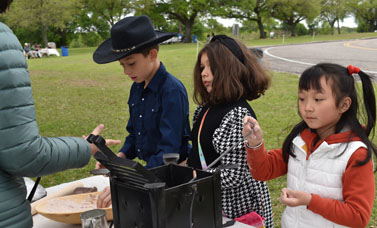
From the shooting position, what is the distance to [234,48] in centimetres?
218

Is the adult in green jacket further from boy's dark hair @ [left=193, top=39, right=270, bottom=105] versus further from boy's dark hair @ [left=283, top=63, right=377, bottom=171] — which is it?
boy's dark hair @ [left=283, top=63, right=377, bottom=171]

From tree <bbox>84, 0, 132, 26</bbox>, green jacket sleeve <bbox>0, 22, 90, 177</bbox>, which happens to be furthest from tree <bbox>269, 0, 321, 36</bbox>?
green jacket sleeve <bbox>0, 22, 90, 177</bbox>

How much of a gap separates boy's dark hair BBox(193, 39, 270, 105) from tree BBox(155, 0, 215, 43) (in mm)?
44042

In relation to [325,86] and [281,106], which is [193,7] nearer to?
[281,106]

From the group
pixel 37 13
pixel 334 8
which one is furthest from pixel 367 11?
pixel 37 13

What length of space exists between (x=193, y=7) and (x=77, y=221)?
46837mm

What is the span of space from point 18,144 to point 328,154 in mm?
1179

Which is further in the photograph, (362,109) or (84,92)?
(84,92)

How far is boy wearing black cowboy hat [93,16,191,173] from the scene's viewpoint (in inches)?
87.1

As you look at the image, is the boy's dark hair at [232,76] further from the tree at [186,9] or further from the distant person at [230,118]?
the tree at [186,9]

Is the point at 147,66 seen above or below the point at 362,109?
above

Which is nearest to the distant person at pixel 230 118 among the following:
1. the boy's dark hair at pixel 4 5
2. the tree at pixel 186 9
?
the boy's dark hair at pixel 4 5

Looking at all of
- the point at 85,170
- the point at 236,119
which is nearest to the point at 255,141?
the point at 236,119

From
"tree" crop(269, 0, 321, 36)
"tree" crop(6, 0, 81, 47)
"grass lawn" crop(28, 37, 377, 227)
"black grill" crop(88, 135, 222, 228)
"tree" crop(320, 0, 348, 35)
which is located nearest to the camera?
"black grill" crop(88, 135, 222, 228)
